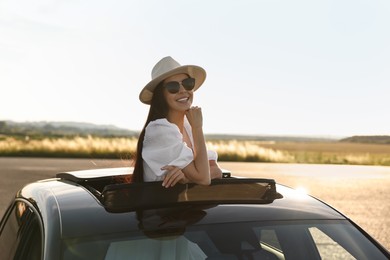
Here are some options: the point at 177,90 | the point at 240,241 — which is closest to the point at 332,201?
the point at 177,90

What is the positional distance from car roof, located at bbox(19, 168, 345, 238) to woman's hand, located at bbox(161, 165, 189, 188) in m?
0.12

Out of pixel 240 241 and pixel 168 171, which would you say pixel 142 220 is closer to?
pixel 240 241

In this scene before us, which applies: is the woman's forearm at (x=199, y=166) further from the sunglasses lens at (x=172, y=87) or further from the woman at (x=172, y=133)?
the sunglasses lens at (x=172, y=87)

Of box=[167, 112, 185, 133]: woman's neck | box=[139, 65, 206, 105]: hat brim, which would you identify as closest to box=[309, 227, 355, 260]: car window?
box=[139, 65, 206, 105]: hat brim

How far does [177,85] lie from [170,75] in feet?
0.41

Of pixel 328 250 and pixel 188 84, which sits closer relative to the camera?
pixel 188 84

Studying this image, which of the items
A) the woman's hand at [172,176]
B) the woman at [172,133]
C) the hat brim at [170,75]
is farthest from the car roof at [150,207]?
the hat brim at [170,75]

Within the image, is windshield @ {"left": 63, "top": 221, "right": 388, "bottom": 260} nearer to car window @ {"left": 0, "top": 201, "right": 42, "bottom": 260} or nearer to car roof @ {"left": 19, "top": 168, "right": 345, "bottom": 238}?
car roof @ {"left": 19, "top": 168, "right": 345, "bottom": 238}

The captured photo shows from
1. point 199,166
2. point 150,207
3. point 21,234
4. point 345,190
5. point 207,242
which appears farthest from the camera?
point 345,190

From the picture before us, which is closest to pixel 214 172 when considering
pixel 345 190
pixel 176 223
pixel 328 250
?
pixel 176 223

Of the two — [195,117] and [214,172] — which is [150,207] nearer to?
[195,117]

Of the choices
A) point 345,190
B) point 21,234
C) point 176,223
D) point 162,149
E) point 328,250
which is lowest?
point 328,250

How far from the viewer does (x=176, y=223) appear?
8.28ft

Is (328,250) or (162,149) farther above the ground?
(162,149)
